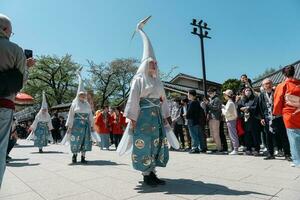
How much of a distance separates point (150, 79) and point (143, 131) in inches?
35.4

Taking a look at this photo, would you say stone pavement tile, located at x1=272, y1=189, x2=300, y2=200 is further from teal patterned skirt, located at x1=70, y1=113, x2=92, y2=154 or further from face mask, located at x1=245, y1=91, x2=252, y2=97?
teal patterned skirt, located at x1=70, y1=113, x2=92, y2=154

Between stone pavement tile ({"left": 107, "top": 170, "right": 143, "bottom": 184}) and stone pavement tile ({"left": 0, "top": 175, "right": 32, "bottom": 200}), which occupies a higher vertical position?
stone pavement tile ({"left": 107, "top": 170, "right": 143, "bottom": 184})

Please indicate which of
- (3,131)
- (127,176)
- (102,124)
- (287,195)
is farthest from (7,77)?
(102,124)

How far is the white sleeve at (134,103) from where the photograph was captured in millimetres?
4656

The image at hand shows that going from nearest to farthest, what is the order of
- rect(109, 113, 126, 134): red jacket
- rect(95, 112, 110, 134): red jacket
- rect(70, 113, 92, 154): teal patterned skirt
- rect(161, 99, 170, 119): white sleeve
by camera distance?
rect(161, 99, 170, 119): white sleeve < rect(70, 113, 92, 154): teal patterned skirt < rect(95, 112, 110, 134): red jacket < rect(109, 113, 126, 134): red jacket

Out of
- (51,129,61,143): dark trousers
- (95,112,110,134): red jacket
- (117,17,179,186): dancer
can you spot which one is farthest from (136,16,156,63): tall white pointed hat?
(51,129,61,143): dark trousers

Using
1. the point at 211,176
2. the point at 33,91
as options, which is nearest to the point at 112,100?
the point at 33,91

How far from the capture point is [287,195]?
3688mm

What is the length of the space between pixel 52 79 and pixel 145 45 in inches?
1628

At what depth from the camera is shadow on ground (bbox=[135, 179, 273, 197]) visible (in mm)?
3929

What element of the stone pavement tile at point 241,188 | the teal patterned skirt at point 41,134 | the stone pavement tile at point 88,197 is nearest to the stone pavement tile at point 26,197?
the stone pavement tile at point 88,197

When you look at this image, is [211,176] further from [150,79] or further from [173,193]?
[150,79]

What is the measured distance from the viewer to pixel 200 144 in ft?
30.7

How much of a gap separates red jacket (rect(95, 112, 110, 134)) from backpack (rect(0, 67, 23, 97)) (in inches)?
384
